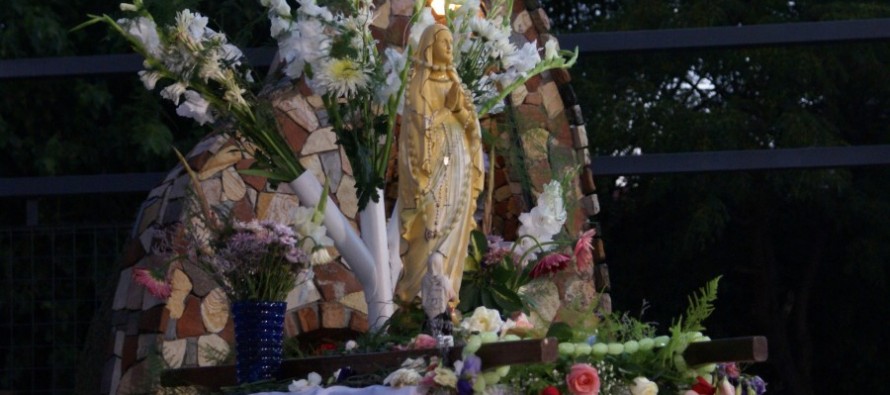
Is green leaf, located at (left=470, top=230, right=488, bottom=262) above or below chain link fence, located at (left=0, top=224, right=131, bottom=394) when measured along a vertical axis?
below

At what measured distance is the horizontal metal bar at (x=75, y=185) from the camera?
8617 mm

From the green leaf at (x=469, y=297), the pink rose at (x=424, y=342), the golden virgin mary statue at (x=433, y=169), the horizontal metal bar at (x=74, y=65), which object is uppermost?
the horizontal metal bar at (x=74, y=65)

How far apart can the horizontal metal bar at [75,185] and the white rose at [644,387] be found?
412cm

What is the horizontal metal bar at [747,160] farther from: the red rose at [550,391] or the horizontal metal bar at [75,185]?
the red rose at [550,391]

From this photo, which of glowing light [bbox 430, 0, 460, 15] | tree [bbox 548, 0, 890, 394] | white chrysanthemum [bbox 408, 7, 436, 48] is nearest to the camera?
white chrysanthemum [bbox 408, 7, 436, 48]

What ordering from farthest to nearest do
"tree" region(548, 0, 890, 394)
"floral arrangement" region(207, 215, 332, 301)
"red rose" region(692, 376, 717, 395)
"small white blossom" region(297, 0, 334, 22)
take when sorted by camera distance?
"tree" region(548, 0, 890, 394), "small white blossom" region(297, 0, 334, 22), "floral arrangement" region(207, 215, 332, 301), "red rose" region(692, 376, 717, 395)

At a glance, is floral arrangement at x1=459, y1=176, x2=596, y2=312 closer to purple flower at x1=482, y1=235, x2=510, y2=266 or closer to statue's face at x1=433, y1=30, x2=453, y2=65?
purple flower at x1=482, y1=235, x2=510, y2=266

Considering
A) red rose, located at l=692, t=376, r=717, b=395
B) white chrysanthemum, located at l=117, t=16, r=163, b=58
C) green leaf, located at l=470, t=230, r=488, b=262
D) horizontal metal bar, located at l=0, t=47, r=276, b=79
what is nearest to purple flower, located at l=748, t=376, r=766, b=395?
red rose, located at l=692, t=376, r=717, b=395

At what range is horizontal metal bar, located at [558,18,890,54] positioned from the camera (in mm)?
8461

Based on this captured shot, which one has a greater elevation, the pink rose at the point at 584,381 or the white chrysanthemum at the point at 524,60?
the white chrysanthemum at the point at 524,60

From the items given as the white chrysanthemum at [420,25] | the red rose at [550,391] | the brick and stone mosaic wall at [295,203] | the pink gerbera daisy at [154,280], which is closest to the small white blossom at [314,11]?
the white chrysanthemum at [420,25]

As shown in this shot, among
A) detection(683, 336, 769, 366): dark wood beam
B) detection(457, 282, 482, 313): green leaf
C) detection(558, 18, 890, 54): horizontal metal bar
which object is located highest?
detection(558, 18, 890, 54): horizontal metal bar

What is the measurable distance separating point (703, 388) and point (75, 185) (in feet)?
14.5

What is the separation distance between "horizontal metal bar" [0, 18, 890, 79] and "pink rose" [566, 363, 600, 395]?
3.77 meters
